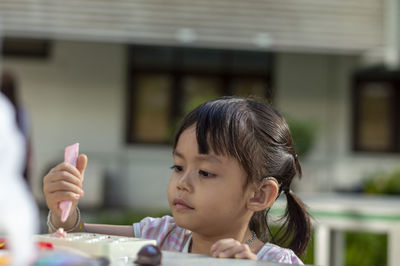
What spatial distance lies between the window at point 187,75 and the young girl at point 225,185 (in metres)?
8.15

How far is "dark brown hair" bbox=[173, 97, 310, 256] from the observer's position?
56.4 inches

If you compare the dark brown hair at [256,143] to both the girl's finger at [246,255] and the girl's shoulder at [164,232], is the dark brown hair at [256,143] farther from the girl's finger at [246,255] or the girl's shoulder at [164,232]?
the girl's finger at [246,255]

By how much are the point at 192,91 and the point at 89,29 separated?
2521 mm

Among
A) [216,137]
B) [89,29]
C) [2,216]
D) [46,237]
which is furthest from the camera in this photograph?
[89,29]

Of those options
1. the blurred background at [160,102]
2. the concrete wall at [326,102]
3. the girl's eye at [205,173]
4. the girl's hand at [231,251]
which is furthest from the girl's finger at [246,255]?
the concrete wall at [326,102]

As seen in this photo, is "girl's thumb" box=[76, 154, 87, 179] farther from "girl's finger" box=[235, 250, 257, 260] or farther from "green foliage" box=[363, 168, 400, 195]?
"green foliage" box=[363, 168, 400, 195]

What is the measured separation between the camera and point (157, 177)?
9984 mm

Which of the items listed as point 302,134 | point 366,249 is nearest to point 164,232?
point 366,249

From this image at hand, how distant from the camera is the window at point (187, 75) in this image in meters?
9.80

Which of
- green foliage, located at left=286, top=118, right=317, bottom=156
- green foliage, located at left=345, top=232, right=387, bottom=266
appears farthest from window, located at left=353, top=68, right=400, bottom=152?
green foliage, located at left=345, top=232, right=387, bottom=266

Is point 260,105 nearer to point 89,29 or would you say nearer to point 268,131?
point 268,131

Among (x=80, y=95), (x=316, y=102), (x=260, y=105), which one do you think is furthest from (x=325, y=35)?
(x=260, y=105)

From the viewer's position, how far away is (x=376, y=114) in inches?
396

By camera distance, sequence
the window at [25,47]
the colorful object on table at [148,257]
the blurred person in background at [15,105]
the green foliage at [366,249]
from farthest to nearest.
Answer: the window at [25,47] → the green foliage at [366,249] → the blurred person in background at [15,105] → the colorful object on table at [148,257]
